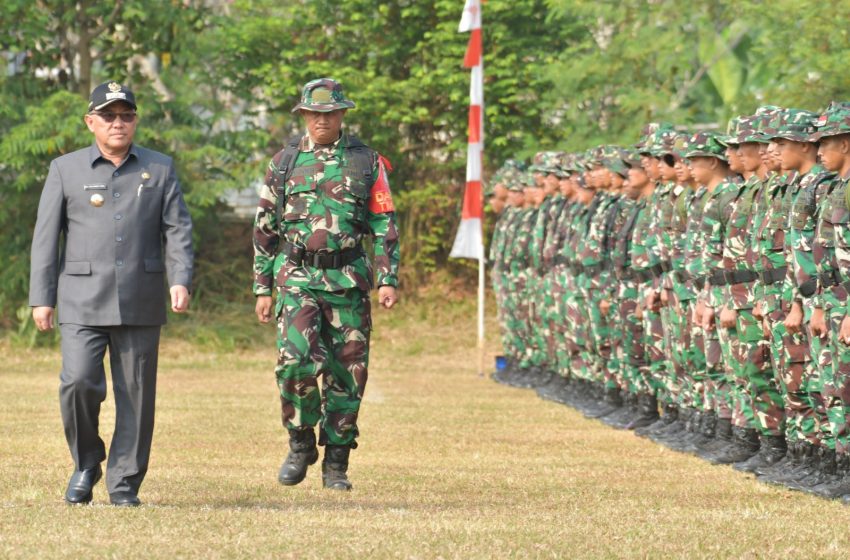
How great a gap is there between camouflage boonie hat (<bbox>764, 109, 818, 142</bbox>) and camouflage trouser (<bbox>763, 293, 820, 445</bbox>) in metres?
1.08

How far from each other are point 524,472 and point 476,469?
342 mm

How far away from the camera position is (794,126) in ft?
38.7

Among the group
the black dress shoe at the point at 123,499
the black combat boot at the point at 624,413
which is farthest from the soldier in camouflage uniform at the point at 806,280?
the black combat boot at the point at 624,413

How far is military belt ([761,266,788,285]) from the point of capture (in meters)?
12.1

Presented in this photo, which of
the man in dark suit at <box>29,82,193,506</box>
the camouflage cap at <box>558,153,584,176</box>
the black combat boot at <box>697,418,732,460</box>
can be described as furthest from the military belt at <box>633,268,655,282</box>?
the man in dark suit at <box>29,82,193,506</box>

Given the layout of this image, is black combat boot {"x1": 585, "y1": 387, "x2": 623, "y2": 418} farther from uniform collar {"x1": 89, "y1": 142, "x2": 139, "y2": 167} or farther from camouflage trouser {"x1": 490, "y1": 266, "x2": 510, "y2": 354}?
uniform collar {"x1": 89, "y1": 142, "x2": 139, "y2": 167}

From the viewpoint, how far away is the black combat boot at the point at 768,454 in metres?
12.6

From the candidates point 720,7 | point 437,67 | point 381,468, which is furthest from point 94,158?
point 437,67

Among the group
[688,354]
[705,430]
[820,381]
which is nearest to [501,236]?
[688,354]

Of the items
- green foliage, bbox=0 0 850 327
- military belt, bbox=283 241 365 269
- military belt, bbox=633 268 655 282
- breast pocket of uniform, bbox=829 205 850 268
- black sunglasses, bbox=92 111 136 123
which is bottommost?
military belt, bbox=633 268 655 282

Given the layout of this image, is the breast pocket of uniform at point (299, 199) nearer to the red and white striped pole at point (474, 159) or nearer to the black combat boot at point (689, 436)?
the black combat boot at point (689, 436)

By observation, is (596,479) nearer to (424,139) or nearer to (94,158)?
(94,158)

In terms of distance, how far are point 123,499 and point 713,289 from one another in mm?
5539

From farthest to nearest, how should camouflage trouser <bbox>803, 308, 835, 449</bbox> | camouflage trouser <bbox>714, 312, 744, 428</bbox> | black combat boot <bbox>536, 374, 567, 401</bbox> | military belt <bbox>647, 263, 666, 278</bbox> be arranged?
black combat boot <bbox>536, 374, 567, 401</bbox>
military belt <bbox>647, 263, 666, 278</bbox>
camouflage trouser <bbox>714, 312, 744, 428</bbox>
camouflage trouser <bbox>803, 308, 835, 449</bbox>
